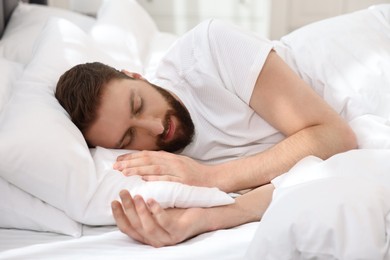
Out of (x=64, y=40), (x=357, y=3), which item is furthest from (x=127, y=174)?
(x=357, y=3)

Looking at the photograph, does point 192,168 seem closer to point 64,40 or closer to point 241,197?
point 241,197

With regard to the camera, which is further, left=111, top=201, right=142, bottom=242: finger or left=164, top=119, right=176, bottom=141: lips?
left=164, top=119, right=176, bottom=141: lips

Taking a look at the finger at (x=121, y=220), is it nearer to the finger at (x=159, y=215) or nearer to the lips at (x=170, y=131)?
the finger at (x=159, y=215)

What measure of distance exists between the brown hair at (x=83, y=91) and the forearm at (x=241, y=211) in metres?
0.40

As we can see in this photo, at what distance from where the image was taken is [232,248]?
39.5 inches

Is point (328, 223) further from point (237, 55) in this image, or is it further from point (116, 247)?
point (237, 55)

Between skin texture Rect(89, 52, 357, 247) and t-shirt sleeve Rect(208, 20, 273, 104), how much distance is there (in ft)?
0.07

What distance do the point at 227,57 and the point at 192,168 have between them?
330mm

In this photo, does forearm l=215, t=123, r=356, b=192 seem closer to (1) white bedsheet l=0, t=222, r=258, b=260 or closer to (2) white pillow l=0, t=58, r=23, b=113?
(1) white bedsheet l=0, t=222, r=258, b=260

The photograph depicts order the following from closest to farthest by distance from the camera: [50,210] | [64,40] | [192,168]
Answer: [50,210], [192,168], [64,40]

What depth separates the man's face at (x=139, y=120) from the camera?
4.42ft

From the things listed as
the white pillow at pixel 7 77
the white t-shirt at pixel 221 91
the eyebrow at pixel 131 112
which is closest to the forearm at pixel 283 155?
the white t-shirt at pixel 221 91

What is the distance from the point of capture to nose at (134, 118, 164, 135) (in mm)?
1350

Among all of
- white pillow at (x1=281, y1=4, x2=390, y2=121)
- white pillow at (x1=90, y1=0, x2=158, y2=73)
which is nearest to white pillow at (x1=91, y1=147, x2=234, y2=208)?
white pillow at (x1=281, y1=4, x2=390, y2=121)
